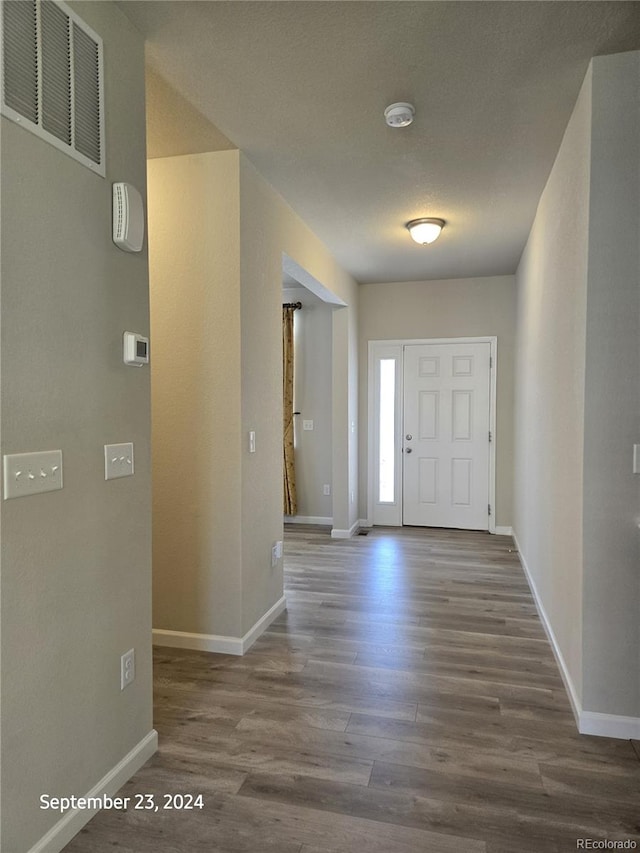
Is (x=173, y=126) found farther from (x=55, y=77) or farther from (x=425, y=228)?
(x=425, y=228)

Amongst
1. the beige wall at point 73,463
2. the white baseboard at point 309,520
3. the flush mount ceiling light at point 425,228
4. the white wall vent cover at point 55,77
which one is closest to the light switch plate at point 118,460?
the beige wall at point 73,463

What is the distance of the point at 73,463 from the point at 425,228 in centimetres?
305

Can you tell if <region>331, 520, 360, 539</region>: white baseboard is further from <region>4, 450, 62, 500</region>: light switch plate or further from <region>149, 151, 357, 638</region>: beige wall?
<region>4, 450, 62, 500</region>: light switch plate

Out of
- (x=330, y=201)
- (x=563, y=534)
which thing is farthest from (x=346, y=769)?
(x=330, y=201)

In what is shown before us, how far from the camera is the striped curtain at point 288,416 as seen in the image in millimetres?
6027

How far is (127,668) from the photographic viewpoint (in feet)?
6.23

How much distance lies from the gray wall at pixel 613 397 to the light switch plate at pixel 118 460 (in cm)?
174

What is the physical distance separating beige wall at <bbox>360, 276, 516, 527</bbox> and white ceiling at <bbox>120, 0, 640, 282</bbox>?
2065 mm

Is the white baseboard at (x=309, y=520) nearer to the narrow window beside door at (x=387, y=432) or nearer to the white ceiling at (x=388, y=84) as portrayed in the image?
the narrow window beside door at (x=387, y=432)

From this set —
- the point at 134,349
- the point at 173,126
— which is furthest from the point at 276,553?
the point at 173,126

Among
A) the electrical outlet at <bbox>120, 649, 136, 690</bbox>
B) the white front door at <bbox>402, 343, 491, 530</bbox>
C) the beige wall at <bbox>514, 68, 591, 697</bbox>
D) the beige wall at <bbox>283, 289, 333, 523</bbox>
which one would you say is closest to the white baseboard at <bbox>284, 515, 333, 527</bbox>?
the beige wall at <bbox>283, 289, 333, 523</bbox>

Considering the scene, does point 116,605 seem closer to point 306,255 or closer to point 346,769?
point 346,769

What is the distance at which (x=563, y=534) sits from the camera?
2.54m

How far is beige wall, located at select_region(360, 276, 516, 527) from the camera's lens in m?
5.53
